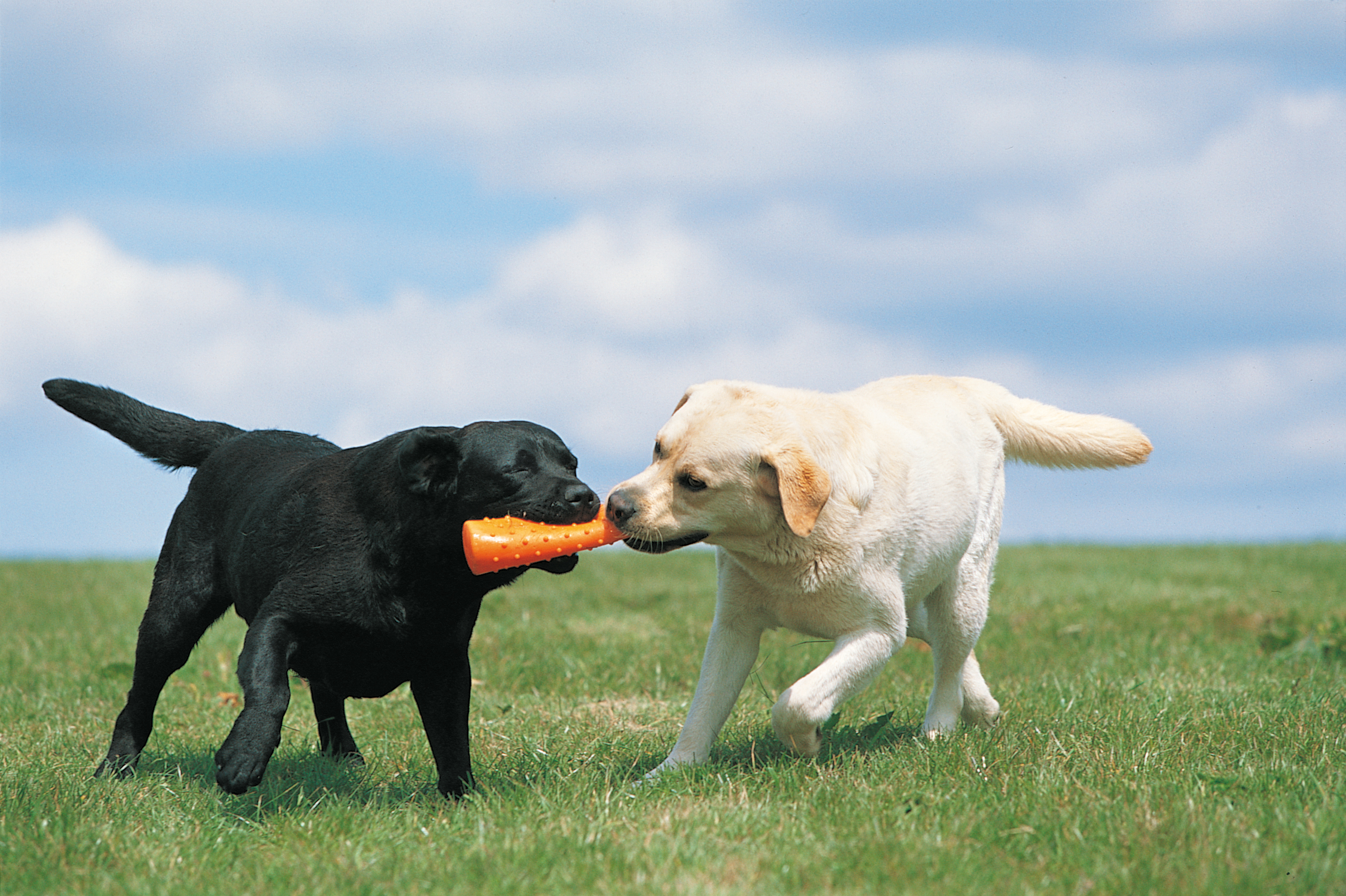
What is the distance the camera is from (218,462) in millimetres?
4855

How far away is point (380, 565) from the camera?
4.02 m

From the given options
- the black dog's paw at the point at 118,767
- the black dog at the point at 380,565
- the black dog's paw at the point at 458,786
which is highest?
the black dog at the point at 380,565

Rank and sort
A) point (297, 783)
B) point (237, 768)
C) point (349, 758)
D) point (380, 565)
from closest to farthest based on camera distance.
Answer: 1. point (237, 768)
2. point (380, 565)
3. point (297, 783)
4. point (349, 758)

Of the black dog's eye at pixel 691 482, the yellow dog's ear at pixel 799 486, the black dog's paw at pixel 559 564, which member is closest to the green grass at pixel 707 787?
the black dog's paw at pixel 559 564

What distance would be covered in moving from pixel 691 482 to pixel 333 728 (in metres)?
2.09

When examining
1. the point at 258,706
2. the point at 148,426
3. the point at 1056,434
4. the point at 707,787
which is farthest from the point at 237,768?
the point at 1056,434

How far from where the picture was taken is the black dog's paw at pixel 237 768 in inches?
144

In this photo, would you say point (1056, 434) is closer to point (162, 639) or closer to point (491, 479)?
point (491, 479)

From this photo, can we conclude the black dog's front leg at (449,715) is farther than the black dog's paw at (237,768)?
Yes

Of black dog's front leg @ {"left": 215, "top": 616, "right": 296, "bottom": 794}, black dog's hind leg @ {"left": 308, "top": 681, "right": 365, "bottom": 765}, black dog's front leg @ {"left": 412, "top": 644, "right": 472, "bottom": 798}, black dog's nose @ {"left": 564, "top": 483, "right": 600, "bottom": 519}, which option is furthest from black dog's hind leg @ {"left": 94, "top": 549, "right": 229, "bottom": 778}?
black dog's nose @ {"left": 564, "top": 483, "right": 600, "bottom": 519}

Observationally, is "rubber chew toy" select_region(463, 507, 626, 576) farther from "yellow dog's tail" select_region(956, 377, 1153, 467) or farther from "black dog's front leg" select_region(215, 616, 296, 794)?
"yellow dog's tail" select_region(956, 377, 1153, 467)

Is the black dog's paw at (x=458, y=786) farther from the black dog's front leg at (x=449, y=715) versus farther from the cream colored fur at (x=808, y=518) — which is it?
the cream colored fur at (x=808, y=518)

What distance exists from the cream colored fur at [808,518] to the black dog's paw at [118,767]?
7.17 feet

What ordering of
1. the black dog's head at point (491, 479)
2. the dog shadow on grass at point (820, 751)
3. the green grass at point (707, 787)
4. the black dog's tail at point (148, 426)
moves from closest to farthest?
the green grass at point (707, 787) < the black dog's head at point (491, 479) < the dog shadow on grass at point (820, 751) < the black dog's tail at point (148, 426)
